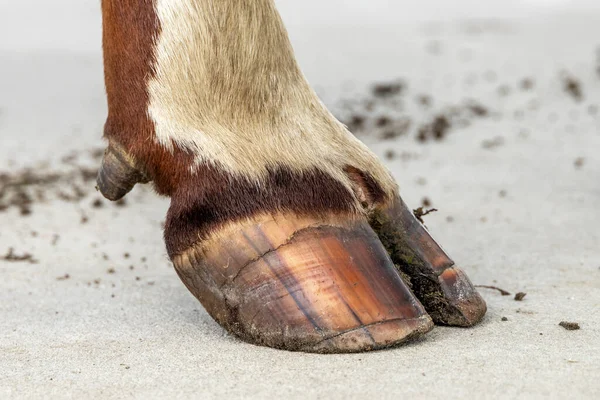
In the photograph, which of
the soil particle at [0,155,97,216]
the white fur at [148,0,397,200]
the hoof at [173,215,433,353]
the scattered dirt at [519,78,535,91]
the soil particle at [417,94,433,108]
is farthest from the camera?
the scattered dirt at [519,78,535,91]

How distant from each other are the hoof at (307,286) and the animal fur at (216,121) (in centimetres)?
6

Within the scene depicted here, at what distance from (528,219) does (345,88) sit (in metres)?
3.32

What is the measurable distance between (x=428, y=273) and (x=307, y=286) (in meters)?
0.43

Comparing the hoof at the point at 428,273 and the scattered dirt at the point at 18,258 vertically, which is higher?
the hoof at the point at 428,273

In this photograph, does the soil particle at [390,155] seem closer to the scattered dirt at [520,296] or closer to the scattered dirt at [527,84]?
the scattered dirt at [527,84]

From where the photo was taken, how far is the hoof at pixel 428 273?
97.7 inches

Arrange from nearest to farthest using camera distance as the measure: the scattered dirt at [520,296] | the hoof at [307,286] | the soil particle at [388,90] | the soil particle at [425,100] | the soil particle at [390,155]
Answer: the hoof at [307,286] → the scattered dirt at [520,296] → the soil particle at [390,155] → the soil particle at [425,100] → the soil particle at [388,90]

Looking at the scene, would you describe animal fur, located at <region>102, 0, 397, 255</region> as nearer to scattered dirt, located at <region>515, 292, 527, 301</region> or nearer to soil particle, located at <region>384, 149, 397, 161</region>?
scattered dirt, located at <region>515, 292, 527, 301</region>

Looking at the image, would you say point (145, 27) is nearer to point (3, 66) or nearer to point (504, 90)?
point (504, 90)

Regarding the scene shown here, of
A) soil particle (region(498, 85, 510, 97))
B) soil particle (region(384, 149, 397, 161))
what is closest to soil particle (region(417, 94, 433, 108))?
soil particle (region(498, 85, 510, 97))

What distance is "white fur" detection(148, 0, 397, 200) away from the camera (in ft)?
7.68

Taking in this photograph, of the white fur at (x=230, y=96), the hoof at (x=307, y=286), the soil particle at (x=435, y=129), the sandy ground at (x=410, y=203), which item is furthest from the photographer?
the soil particle at (x=435, y=129)

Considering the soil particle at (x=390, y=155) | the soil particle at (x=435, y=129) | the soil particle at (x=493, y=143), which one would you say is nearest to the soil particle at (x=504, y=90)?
the soil particle at (x=435, y=129)

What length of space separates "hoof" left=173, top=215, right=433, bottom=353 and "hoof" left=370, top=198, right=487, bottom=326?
152 mm
